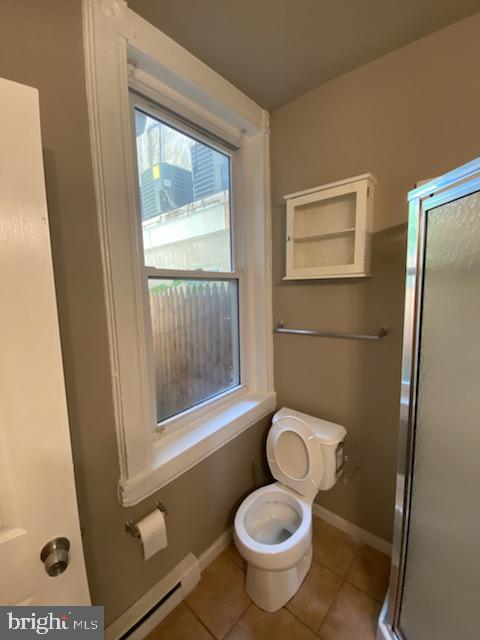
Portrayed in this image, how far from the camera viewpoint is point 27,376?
54cm

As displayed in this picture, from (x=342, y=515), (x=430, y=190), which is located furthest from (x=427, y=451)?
(x=342, y=515)

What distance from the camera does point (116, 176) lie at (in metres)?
0.94

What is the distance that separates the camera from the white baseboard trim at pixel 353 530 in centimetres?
145

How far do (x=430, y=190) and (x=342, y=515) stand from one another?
1.74 meters

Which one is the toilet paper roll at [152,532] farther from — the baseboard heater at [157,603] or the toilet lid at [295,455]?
the toilet lid at [295,455]

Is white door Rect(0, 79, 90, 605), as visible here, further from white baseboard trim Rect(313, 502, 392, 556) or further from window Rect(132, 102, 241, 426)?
white baseboard trim Rect(313, 502, 392, 556)

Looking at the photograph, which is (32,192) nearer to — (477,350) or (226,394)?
(477,350)

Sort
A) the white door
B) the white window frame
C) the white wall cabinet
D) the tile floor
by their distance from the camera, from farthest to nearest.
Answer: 1. the white wall cabinet
2. the tile floor
3. the white window frame
4. the white door

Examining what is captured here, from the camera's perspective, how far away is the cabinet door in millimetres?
1249

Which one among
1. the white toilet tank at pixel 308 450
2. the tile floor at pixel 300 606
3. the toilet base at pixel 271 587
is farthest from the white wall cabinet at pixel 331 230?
the tile floor at pixel 300 606

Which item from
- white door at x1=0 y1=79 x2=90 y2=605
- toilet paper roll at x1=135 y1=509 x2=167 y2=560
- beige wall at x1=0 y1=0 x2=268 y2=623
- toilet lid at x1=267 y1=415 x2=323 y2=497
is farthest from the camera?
toilet lid at x1=267 y1=415 x2=323 y2=497

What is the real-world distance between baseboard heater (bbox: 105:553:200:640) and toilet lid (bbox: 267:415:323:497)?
0.60m

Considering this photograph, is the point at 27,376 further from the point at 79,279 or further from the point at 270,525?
the point at 270,525

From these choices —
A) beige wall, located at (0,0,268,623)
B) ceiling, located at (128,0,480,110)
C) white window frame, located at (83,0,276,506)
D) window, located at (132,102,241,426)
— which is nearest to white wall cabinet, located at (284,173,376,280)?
white window frame, located at (83,0,276,506)
